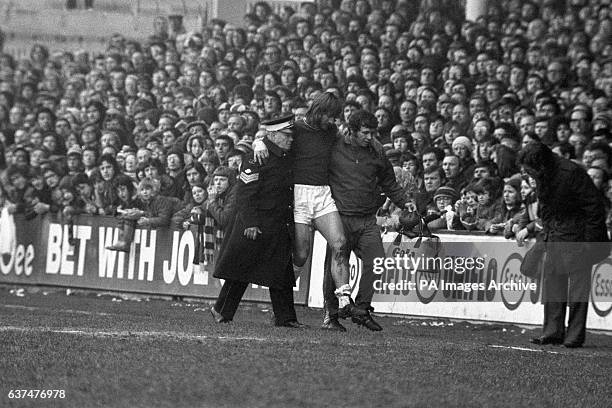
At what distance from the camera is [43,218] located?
757 inches

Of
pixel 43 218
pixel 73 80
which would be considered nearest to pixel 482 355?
pixel 43 218

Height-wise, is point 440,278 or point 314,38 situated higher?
point 314,38

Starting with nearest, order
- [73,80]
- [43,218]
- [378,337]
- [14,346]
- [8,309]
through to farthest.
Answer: [14,346], [378,337], [8,309], [43,218], [73,80]

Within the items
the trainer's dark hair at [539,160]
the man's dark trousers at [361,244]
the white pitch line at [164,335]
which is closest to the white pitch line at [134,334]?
the white pitch line at [164,335]

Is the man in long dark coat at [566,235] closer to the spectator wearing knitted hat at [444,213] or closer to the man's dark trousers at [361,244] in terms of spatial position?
the man's dark trousers at [361,244]

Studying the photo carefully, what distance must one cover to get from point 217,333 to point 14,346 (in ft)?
6.31

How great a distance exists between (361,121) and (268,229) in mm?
1273

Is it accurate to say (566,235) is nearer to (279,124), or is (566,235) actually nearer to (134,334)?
(279,124)

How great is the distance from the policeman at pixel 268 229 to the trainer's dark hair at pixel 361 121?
0.57 metres

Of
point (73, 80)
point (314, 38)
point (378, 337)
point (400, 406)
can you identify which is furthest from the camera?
point (73, 80)

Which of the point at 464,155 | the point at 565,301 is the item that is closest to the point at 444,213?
the point at 464,155

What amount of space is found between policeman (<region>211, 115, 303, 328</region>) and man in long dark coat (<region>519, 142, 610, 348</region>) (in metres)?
2.15

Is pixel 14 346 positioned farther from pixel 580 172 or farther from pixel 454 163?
pixel 454 163

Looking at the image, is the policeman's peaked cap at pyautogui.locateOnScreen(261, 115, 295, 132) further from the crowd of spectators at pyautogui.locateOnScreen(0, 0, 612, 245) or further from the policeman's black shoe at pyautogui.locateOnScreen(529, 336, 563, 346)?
the policeman's black shoe at pyautogui.locateOnScreen(529, 336, 563, 346)
